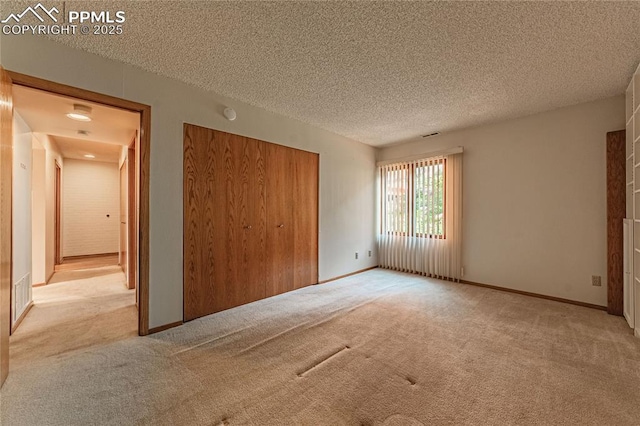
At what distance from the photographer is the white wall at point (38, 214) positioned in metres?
4.12

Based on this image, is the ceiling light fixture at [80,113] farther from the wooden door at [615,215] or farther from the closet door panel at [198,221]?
the wooden door at [615,215]

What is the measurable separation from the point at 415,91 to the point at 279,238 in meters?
2.55

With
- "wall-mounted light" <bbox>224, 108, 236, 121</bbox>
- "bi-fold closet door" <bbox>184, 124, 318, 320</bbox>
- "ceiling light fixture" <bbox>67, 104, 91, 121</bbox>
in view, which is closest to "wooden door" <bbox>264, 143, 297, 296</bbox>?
"bi-fold closet door" <bbox>184, 124, 318, 320</bbox>

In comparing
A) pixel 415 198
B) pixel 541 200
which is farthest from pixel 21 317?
pixel 541 200

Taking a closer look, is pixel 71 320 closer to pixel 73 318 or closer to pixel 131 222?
pixel 73 318

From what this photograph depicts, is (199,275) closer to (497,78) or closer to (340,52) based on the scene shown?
(340,52)

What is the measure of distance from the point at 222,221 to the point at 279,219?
88 centimetres

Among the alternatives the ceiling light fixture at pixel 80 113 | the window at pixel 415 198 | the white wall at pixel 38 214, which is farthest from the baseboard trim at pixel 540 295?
the white wall at pixel 38 214

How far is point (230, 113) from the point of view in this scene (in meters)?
3.11

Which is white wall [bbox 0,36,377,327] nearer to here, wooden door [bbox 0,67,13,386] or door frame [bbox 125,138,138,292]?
wooden door [bbox 0,67,13,386]

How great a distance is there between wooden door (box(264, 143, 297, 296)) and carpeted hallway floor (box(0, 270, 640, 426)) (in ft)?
2.51

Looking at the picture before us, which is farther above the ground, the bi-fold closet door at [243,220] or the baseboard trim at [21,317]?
the bi-fold closet door at [243,220]

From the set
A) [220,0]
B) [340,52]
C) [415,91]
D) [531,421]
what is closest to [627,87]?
[415,91]

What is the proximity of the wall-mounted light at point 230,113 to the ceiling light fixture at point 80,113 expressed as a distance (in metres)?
1.44
